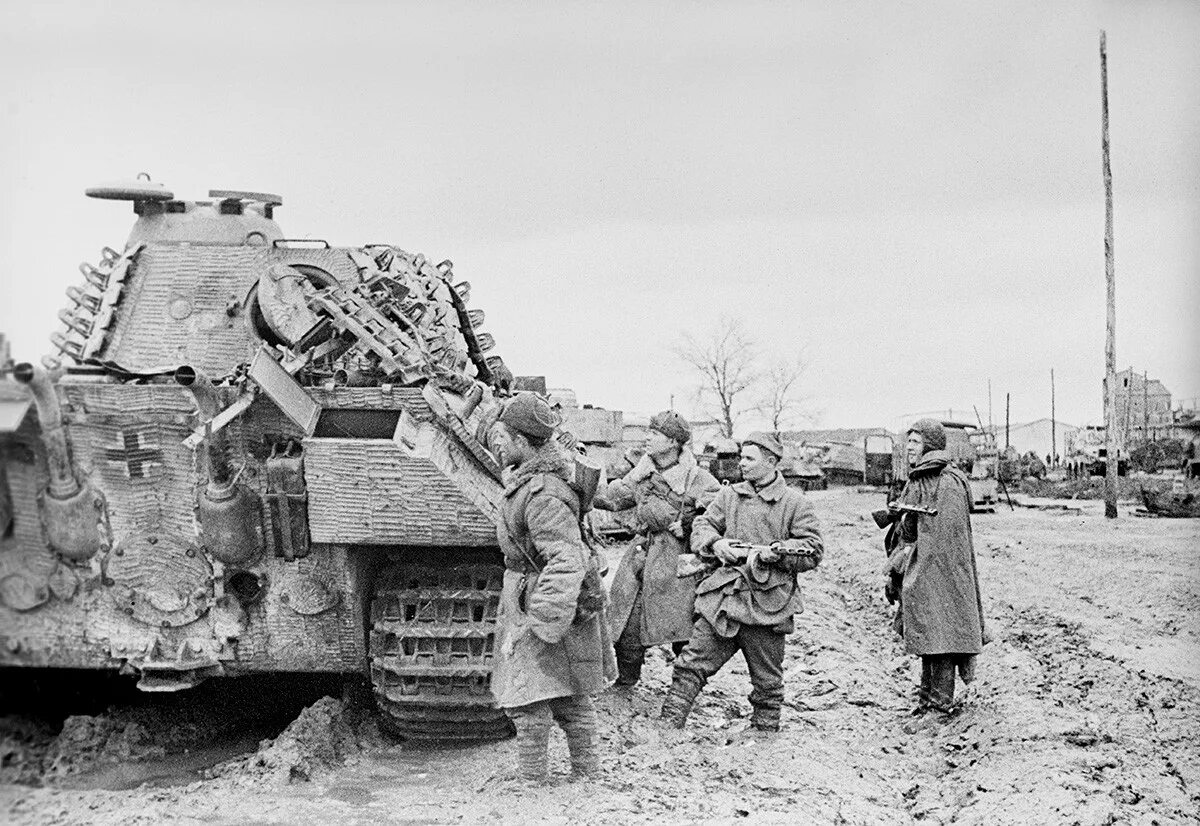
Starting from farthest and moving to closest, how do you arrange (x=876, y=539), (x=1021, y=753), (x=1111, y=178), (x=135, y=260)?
(x=1111, y=178) < (x=876, y=539) < (x=135, y=260) < (x=1021, y=753)

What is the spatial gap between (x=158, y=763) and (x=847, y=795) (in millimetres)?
3398

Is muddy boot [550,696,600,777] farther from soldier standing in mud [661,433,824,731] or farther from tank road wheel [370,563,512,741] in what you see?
soldier standing in mud [661,433,824,731]

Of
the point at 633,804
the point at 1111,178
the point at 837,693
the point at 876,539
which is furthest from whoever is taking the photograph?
the point at 1111,178

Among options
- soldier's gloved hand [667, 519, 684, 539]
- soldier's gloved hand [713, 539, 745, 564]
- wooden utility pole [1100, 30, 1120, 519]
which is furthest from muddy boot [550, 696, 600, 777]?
wooden utility pole [1100, 30, 1120, 519]

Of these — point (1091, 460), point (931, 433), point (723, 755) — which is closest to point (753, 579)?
point (723, 755)

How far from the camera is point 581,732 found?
5770 mm

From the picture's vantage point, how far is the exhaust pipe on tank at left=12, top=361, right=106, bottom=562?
560cm

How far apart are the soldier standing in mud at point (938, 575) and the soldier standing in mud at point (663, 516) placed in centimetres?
120

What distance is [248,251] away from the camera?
7695mm

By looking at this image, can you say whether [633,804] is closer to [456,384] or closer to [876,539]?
[456,384]

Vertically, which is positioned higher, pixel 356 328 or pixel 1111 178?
pixel 1111 178

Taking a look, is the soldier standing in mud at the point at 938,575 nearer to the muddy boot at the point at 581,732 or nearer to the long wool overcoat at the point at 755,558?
the long wool overcoat at the point at 755,558

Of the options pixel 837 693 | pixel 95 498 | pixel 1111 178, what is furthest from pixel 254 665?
pixel 1111 178

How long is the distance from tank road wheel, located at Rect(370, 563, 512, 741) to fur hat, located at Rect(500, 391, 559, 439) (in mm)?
1097
